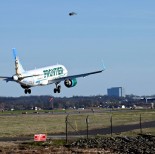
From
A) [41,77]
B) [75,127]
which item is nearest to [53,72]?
[41,77]

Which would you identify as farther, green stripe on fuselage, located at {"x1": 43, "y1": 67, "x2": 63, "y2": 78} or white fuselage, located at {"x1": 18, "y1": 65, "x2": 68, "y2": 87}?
green stripe on fuselage, located at {"x1": 43, "y1": 67, "x2": 63, "y2": 78}

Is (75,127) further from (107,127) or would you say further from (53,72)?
(53,72)

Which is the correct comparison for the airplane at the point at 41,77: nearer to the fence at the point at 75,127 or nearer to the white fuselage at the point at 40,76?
the white fuselage at the point at 40,76

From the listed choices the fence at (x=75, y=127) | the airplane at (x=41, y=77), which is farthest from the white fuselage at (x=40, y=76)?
the fence at (x=75, y=127)

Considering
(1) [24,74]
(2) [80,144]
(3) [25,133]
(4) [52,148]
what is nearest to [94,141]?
(2) [80,144]

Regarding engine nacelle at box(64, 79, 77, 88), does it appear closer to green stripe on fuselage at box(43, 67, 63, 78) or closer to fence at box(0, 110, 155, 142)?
green stripe on fuselage at box(43, 67, 63, 78)

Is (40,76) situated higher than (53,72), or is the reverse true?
(53,72)

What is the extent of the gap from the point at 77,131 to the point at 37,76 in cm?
1028

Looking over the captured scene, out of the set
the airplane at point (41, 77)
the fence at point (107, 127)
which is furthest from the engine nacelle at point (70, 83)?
the fence at point (107, 127)

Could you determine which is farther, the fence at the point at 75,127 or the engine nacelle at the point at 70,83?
the engine nacelle at the point at 70,83

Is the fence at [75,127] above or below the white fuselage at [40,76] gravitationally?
below

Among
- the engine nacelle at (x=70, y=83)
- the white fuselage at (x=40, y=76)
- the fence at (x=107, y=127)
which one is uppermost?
the white fuselage at (x=40, y=76)

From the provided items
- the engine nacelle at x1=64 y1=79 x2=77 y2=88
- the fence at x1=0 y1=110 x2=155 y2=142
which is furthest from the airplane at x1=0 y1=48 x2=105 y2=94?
the fence at x1=0 y1=110 x2=155 y2=142

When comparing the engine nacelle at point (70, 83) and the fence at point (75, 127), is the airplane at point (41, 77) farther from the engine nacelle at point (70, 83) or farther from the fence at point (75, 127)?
the fence at point (75, 127)
